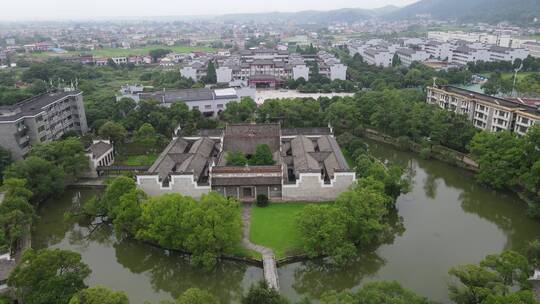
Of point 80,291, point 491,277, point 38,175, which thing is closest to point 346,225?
point 491,277

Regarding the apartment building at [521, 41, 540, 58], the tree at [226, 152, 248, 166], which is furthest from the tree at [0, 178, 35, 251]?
the apartment building at [521, 41, 540, 58]

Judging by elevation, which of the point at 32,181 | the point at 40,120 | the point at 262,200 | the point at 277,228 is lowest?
the point at 277,228

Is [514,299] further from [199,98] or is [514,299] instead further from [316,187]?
[199,98]

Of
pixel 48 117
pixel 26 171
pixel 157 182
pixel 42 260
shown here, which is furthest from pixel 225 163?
pixel 48 117

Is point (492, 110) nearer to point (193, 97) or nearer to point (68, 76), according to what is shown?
point (193, 97)

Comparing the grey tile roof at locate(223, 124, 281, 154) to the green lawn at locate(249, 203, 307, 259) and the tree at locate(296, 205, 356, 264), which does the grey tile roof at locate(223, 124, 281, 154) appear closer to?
the green lawn at locate(249, 203, 307, 259)
